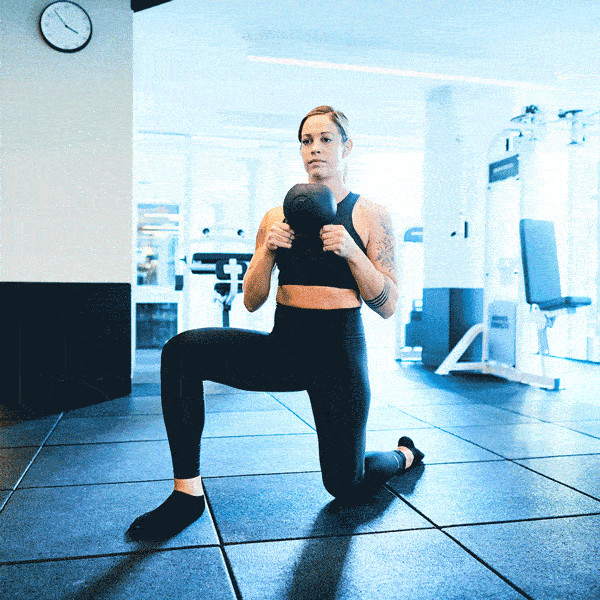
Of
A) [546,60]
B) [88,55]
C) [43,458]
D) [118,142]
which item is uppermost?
[546,60]

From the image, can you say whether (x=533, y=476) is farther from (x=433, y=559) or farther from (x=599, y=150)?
(x=599, y=150)

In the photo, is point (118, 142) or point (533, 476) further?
point (118, 142)

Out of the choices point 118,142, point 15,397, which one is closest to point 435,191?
point 118,142

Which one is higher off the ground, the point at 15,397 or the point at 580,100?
the point at 580,100

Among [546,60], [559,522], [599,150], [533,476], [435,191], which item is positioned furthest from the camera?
[599,150]

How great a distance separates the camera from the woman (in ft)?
5.81

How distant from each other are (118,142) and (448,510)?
311 centimetres

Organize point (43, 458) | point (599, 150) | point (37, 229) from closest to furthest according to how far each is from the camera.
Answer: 1. point (43, 458)
2. point (37, 229)
3. point (599, 150)

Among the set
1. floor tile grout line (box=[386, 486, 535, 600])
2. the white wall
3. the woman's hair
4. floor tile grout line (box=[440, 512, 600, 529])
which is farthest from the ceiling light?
floor tile grout line (box=[440, 512, 600, 529])

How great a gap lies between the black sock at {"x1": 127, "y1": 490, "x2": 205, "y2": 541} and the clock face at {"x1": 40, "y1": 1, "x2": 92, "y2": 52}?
3.18 metres

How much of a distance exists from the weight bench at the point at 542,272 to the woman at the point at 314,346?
2.96m

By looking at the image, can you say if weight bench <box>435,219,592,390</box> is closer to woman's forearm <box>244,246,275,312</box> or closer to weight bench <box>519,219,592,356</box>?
weight bench <box>519,219,592,356</box>

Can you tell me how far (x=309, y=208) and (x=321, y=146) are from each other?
0.37 metres

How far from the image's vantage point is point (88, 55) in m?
3.82
